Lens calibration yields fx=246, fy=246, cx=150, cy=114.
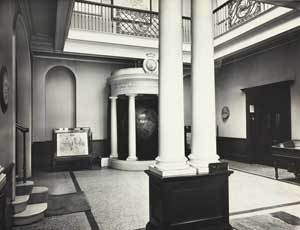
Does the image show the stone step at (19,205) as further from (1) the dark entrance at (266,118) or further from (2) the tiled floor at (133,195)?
(1) the dark entrance at (266,118)

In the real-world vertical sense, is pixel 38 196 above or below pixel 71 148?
below

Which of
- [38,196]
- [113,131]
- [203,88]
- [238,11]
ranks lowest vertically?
[38,196]

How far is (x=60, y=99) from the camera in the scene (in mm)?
8828

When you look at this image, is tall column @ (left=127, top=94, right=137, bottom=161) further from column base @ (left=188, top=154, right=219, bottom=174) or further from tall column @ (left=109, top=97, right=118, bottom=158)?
column base @ (left=188, top=154, right=219, bottom=174)

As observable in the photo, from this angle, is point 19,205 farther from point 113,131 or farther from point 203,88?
point 113,131

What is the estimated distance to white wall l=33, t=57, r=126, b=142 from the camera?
8.19m

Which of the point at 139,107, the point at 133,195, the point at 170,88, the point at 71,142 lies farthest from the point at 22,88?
the point at 170,88

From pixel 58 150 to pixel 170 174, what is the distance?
19.3ft

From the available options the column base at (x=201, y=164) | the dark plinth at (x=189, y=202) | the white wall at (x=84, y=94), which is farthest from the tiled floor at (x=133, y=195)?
the white wall at (x=84, y=94)

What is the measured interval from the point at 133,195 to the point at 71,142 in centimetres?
380

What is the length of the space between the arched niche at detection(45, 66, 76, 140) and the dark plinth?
21.4 ft

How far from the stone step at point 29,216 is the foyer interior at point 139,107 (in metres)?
0.02

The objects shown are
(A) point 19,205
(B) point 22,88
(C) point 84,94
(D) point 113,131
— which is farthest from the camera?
(C) point 84,94

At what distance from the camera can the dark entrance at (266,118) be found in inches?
301
